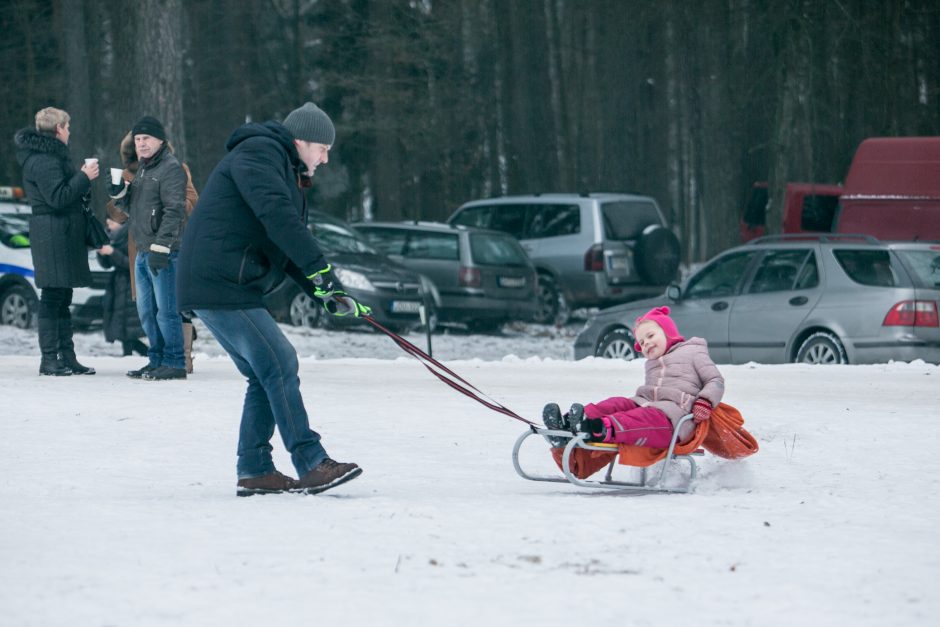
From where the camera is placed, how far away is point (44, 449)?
8406 mm

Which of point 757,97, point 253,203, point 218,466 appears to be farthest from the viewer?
point 757,97

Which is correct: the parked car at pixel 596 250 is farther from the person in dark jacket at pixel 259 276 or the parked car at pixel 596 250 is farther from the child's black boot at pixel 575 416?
the person in dark jacket at pixel 259 276

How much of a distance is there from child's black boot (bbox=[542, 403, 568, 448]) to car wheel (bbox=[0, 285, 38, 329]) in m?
12.8

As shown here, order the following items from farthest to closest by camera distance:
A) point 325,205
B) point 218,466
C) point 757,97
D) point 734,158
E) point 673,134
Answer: point 673,134 < point 325,205 < point 734,158 < point 757,97 < point 218,466

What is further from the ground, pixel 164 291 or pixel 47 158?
pixel 47 158

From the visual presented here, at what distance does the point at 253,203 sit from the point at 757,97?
24.9 m

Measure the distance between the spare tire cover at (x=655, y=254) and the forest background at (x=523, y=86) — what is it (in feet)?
8.56

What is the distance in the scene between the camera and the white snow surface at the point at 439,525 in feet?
15.9

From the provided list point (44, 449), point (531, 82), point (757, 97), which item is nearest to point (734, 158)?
point (757, 97)

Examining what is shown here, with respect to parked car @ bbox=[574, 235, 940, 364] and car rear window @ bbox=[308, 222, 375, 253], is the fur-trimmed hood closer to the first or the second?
parked car @ bbox=[574, 235, 940, 364]

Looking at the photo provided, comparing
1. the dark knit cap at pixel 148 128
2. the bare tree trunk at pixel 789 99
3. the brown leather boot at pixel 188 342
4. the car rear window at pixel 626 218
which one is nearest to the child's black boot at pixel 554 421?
the dark knit cap at pixel 148 128

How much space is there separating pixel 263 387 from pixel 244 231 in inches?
26.0

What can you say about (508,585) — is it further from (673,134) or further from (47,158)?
(673,134)

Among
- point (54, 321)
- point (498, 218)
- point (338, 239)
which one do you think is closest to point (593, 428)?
point (54, 321)
